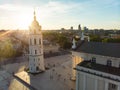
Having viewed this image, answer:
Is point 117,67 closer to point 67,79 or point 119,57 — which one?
point 119,57

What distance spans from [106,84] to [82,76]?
206 inches

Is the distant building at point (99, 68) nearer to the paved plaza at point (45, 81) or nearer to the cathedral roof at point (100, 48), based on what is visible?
the cathedral roof at point (100, 48)

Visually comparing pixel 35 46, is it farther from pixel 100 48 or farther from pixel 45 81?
pixel 100 48

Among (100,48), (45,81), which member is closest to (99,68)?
(100,48)

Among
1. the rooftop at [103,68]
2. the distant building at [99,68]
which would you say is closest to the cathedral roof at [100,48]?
the distant building at [99,68]

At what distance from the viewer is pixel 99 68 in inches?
1062

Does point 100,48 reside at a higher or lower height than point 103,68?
higher

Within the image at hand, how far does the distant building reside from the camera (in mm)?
24781

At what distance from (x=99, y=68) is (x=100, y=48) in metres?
5.18

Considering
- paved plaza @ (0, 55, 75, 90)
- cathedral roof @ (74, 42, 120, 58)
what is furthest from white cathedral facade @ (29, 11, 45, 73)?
cathedral roof @ (74, 42, 120, 58)

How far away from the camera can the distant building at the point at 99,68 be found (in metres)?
24.8

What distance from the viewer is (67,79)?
3819 cm

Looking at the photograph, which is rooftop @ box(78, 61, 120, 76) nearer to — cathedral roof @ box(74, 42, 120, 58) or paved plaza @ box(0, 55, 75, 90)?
cathedral roof @ box(74, 42, 120, 58)

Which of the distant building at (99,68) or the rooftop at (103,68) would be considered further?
the rooftop at (103,68)
